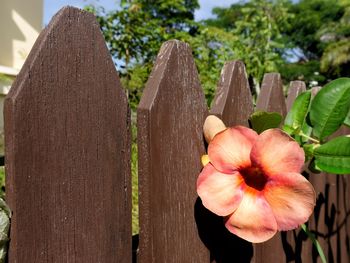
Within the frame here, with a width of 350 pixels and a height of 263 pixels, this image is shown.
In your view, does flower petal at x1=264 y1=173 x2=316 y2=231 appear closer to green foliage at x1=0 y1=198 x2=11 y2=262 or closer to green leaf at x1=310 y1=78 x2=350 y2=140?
green leaf at x1=310 y1=78 x2=350 y2=140

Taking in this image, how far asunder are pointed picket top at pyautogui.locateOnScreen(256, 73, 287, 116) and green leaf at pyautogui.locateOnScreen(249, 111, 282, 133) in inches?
15.7

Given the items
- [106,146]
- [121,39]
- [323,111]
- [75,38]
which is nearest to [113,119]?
[106,146]

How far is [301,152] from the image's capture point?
0.79 meters

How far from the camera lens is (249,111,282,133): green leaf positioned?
91 centimetres

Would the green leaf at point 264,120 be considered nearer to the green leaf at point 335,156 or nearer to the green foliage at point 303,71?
the green leaf at point 335,156

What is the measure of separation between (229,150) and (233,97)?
13.7 inches

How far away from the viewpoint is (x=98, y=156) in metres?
0.77

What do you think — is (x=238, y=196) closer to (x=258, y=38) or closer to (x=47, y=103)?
(x=47, y=103)

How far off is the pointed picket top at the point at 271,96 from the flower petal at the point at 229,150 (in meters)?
0.54

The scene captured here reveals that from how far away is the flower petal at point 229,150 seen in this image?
0.81 metres

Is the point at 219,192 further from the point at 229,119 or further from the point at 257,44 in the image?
the point at 257,44

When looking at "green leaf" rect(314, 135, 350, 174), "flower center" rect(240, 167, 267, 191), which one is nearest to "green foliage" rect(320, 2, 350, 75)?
"green leaf" rect(314, 135, 350, 174)

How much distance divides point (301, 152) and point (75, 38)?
41cm

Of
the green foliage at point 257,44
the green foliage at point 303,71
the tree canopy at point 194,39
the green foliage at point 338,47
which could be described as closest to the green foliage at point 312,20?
the green foliage at point 338,47
